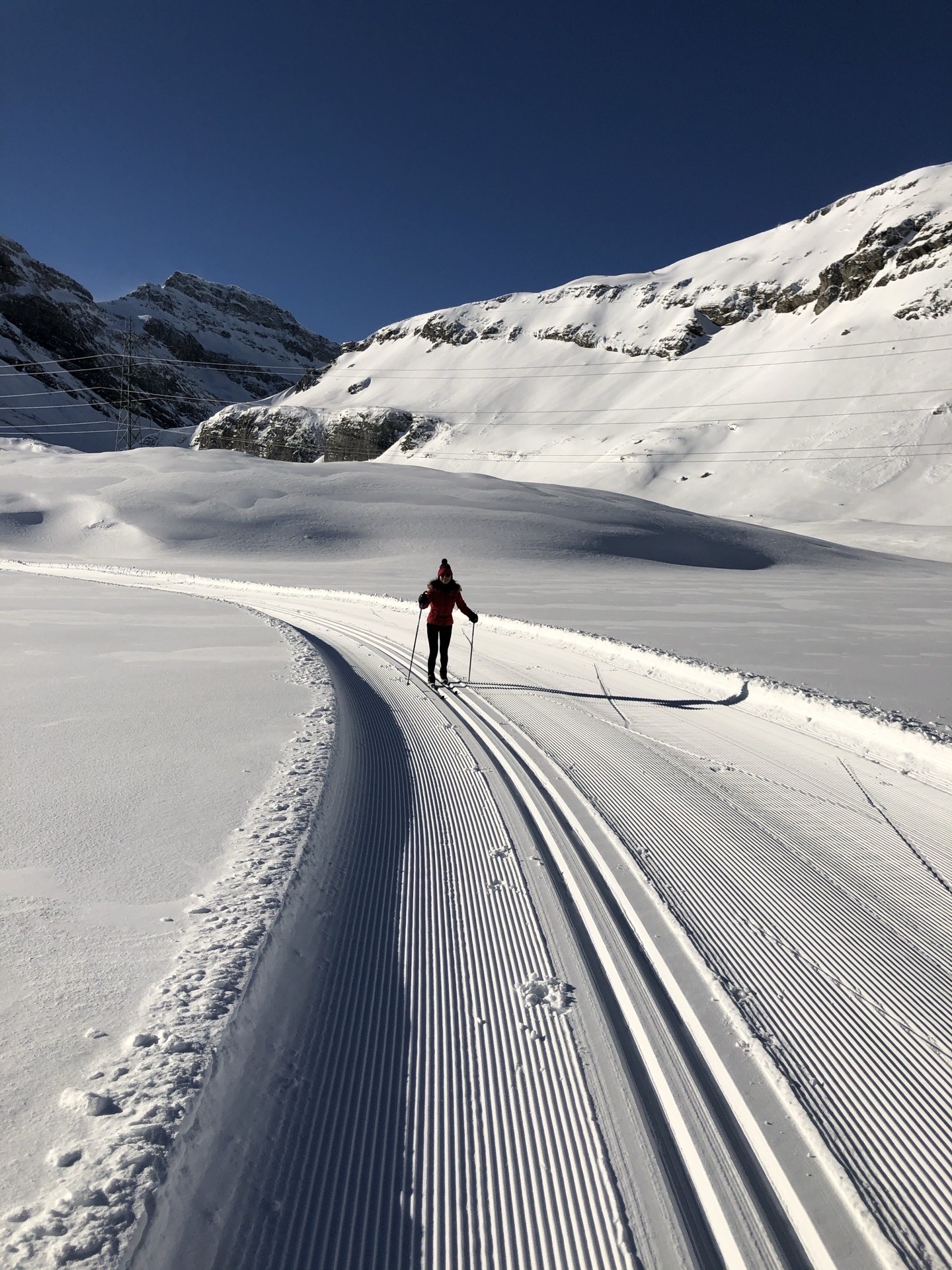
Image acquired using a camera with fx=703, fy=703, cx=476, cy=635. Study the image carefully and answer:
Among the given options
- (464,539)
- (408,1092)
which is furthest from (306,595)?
(408,1092)

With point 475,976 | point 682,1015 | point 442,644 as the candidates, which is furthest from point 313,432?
point 682,1015

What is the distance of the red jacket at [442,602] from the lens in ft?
29.8

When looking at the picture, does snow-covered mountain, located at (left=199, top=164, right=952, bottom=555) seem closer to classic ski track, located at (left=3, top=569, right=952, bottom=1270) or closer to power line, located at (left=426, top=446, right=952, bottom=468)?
power line, located at (left=426, top=446, right=952, bottom=468)

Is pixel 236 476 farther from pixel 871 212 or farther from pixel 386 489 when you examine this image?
pixel 871 212

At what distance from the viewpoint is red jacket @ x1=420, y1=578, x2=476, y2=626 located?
909cm

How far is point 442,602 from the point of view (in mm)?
9211

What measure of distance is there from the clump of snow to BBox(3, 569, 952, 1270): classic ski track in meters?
0.30

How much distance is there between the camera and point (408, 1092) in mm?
2287

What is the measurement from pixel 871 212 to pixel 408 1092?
131030mm

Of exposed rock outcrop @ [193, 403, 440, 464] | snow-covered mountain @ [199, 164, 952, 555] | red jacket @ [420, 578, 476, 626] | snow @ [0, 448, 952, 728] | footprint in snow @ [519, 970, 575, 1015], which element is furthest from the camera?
exposed rock outcrop @ [193, 403, 440, 464]

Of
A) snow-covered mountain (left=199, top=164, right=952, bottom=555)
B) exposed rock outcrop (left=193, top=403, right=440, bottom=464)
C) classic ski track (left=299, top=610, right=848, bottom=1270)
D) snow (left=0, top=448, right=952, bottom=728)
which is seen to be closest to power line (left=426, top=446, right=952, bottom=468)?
snow-covered mountain (left=199, top=164, right=952, bottom=555)

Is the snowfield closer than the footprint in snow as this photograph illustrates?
Yes

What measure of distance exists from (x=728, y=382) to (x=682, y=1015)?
3739 inches

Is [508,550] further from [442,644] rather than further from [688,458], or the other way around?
[688,458]
